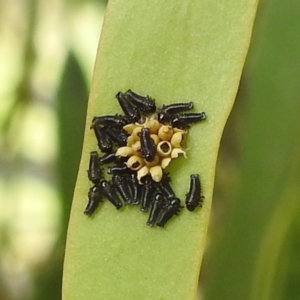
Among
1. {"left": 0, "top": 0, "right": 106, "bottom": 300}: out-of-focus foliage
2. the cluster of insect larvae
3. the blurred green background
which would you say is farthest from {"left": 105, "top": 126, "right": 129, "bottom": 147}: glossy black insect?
{"left": 0, "top": 0, "right": 106, "bottom": 300}: out-of-focus foliage

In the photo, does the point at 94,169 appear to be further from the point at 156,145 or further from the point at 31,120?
the point at 31,120

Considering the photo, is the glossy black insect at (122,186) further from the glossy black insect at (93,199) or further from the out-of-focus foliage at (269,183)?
the out-of-focus foliage at (269,183)

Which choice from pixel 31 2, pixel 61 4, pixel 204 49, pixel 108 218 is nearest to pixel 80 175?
pixel 108 218

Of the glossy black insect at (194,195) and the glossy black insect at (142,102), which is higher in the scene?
the glossy black insect at (142,102)

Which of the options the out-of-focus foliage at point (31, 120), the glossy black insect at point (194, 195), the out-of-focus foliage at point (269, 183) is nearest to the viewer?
the glossy black insect at point (194, 195)

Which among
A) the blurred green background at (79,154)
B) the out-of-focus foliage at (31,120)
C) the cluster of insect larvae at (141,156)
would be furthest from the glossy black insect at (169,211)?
the out-of-focus foliage at (31,120)

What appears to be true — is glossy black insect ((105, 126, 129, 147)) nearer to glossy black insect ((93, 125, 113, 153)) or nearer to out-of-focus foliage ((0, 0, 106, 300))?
glossy black insect ((93, 125, 113, 153))

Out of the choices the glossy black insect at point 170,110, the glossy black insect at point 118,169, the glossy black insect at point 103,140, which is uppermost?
the glossy black insect at point 170,110
